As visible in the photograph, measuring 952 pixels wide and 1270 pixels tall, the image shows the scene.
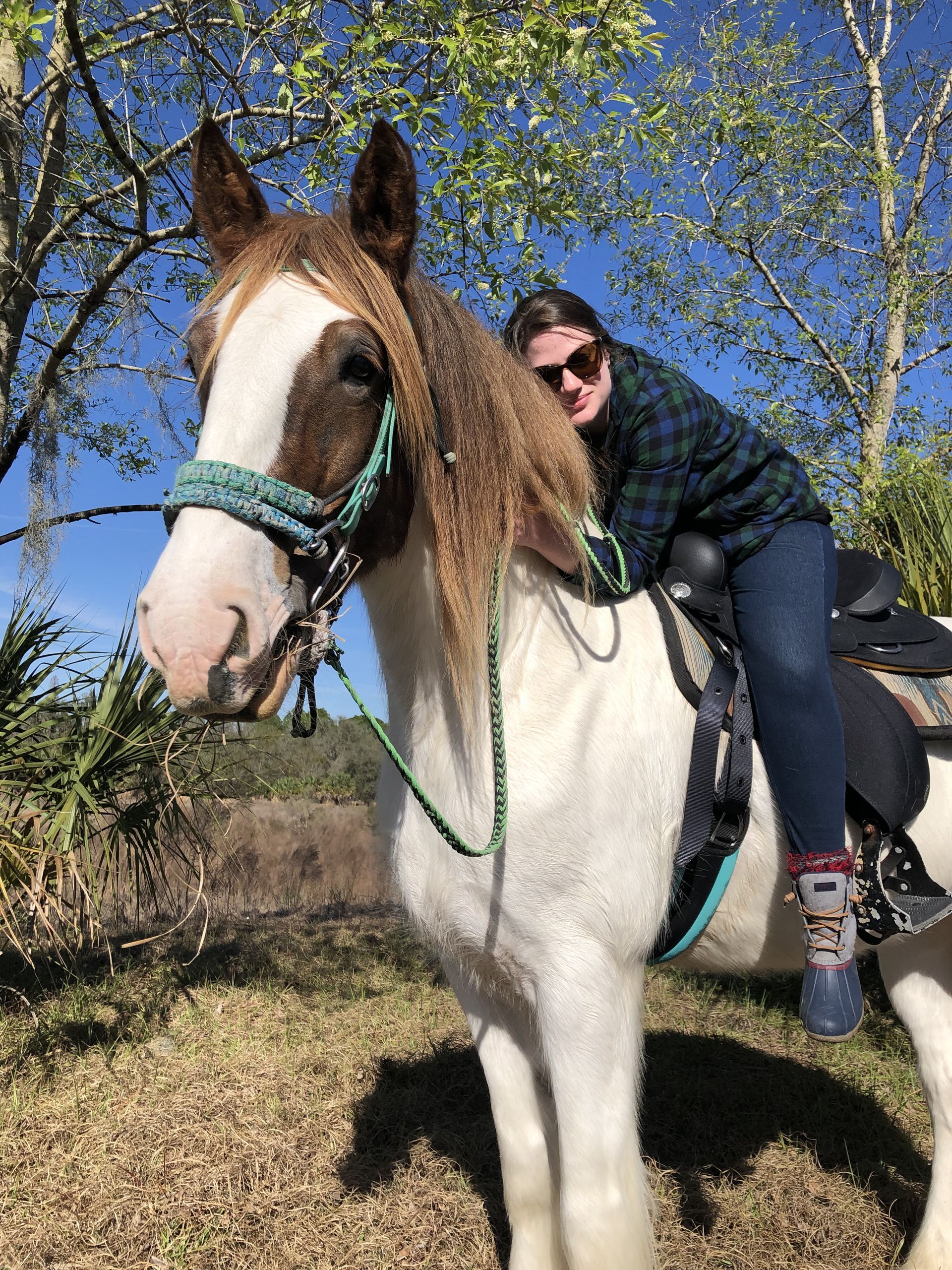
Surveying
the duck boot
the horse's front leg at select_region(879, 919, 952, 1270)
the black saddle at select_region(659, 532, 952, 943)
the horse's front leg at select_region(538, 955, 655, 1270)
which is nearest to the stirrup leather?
the black saddle at select_region(659, 532, 952, 943)

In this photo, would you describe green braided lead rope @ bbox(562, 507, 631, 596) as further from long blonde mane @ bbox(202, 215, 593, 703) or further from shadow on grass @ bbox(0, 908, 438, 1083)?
shadow on grass @ bbox(0, 908, 438, 1083)

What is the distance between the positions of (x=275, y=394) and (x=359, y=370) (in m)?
0.21

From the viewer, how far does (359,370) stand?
1457mm

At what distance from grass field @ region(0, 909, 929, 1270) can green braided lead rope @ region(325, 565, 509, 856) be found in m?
1.76

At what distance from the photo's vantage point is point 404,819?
195 cm

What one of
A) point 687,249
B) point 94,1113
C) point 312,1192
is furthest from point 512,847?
point 687,249

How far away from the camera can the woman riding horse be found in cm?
187

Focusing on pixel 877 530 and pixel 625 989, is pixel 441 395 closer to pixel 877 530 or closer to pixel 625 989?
pixel 625 989

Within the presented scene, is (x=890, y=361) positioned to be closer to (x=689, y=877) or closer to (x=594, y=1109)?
(x=689, y=877)

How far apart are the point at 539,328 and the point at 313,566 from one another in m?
1.02

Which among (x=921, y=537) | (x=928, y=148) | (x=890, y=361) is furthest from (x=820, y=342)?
(x=921, y=537)

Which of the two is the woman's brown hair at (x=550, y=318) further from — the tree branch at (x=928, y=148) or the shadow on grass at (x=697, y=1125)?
the tree branch at (x=928, y=148)

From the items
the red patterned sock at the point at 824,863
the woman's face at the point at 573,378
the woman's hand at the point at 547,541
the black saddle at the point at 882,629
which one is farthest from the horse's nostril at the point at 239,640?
the black saddle at the point at 882,629

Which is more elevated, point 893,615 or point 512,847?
point 893,615
